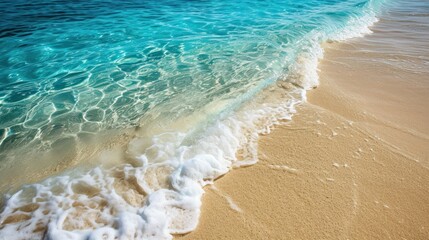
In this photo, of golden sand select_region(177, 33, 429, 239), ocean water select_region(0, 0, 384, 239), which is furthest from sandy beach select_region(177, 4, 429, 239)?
ocean water select_region(0, 0, 384, 239)

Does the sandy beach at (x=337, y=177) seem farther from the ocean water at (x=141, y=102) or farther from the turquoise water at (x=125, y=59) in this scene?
the turquoise water at (x=125, y=59)

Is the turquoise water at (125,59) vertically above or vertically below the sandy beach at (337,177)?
above

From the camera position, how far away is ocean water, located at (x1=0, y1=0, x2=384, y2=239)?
2.71 metres

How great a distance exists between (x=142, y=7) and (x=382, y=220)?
1319cm

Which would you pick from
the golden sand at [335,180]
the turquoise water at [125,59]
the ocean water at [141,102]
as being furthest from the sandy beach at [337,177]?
the turquoise water at [125,59]

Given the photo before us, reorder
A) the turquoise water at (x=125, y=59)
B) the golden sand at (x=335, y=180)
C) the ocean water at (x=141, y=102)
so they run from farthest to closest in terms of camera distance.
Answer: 1. the turquoise water at (x=125, y=59)
2. the ocean water at (x=141, y=102)
3. the golden sand at (x=335, y=180)

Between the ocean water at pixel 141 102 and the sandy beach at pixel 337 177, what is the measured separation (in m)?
0.30

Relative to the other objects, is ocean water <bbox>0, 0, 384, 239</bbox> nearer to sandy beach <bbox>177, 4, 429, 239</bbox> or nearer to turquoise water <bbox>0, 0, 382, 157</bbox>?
turquoise water <bbox>0, 0, 382, 157</bbox>

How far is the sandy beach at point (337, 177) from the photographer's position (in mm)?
2506

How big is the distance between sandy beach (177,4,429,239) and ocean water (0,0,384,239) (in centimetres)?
30

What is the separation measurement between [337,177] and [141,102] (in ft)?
11.7

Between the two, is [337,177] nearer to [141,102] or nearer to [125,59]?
[141,102]

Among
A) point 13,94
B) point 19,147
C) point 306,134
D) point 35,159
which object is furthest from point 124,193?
point 13,94

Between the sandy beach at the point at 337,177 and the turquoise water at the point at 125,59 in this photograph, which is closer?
the sandy beach at the point at 337,177
